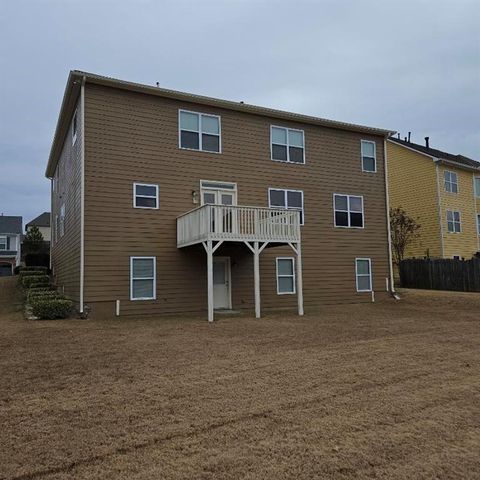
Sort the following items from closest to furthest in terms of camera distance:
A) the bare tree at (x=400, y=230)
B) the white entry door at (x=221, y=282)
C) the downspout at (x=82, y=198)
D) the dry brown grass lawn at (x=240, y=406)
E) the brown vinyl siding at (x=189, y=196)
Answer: the dry brown grass lawn at (x=240, y=406), the downspout at (x=82, y=198), the brown vinyl siding at (x=189, y=196), the white entry door at (x=221, y=282), the bare tree at (x=400, y=230)

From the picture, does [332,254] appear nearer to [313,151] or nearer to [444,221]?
[313,151]

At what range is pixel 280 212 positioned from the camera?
14.6 m

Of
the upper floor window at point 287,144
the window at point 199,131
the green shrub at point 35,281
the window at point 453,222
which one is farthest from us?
the window at point 453,222

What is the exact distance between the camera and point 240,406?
4.97 meters

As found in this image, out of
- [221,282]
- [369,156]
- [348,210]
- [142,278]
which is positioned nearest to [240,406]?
[142,278]

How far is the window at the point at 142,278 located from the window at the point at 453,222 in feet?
65.3

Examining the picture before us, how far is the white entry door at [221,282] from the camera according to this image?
631 inches

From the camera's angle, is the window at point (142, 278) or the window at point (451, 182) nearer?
the window at point (142, 278)

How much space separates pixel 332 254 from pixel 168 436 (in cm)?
1441

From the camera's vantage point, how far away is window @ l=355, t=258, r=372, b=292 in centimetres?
1845

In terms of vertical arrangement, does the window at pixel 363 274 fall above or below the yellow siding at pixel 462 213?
below

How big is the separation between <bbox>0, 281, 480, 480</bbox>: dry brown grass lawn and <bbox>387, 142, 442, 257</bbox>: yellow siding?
1893 cm

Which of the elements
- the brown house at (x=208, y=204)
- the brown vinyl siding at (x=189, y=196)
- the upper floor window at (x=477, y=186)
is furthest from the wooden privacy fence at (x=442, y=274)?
the upper floor window at (x=477, y=186)

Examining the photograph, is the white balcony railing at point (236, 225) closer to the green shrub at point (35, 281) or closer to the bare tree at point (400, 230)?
the green shrub at point (35, 281)
